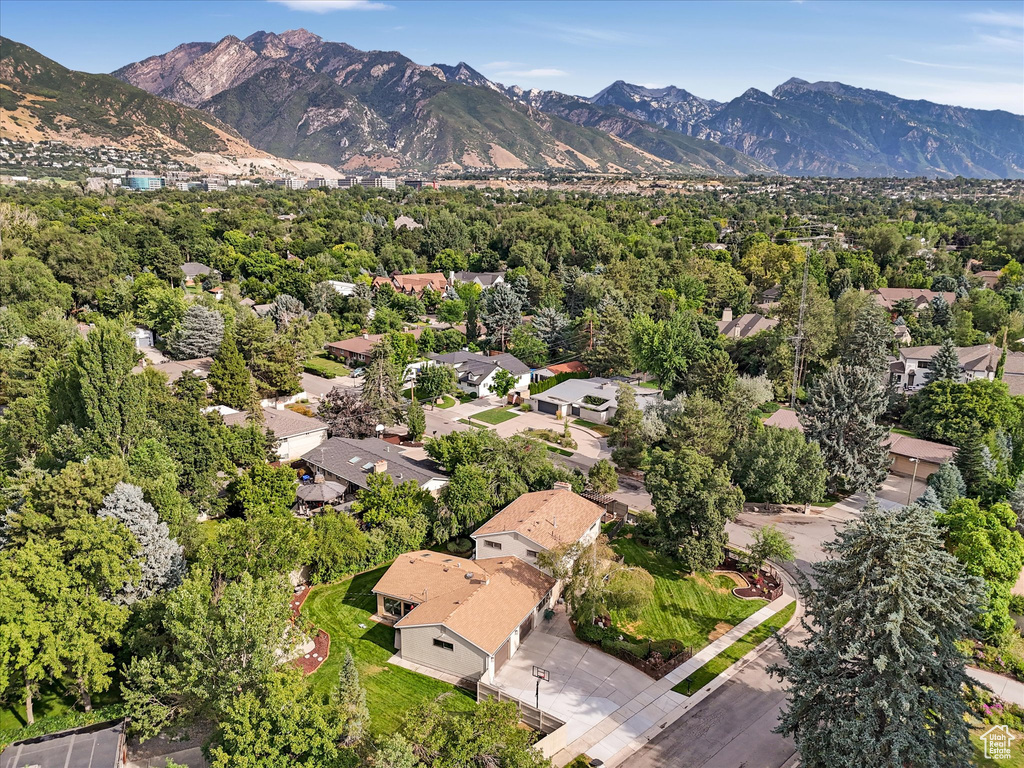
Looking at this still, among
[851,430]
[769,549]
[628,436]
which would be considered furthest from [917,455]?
[769,549]

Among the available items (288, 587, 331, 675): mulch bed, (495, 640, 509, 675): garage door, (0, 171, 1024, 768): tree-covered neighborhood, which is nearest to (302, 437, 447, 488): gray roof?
(0, 171, 1024, 768): tree-covered neighborhood

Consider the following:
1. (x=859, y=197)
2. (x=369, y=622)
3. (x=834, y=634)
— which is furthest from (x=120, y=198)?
(x=859, y=197)

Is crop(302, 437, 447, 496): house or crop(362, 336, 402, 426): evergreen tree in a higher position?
crop(362, 336, 402, 426): evergreen tree

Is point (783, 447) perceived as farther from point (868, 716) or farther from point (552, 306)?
point (552, 306)

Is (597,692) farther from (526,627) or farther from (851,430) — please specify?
(851,430)

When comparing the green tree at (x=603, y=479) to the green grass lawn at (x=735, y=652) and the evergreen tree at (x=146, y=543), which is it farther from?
the evergreen tree at (x=146, y=543)

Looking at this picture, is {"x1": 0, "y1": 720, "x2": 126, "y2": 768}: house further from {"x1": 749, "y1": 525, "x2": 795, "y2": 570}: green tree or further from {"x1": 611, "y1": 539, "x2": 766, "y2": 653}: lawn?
{"x1": 749, "y1": 525, "x2": 795, "y2": 570}: green tree

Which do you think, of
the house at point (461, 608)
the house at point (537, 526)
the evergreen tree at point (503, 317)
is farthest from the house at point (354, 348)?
the house at point (461, 608)
